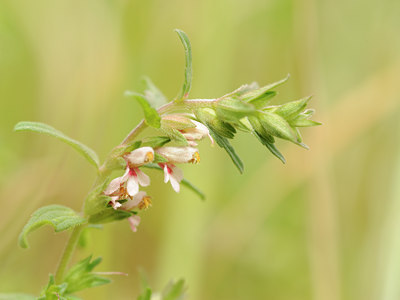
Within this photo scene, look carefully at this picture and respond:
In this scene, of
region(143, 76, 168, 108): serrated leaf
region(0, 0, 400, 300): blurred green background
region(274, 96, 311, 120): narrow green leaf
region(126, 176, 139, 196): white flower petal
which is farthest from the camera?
region(0, 0, 400, 300): blurred green background

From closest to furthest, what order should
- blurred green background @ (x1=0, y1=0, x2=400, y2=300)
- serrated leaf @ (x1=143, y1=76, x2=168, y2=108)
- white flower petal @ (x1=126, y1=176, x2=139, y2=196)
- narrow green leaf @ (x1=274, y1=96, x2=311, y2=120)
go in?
white flower petal @ (x1=126, y1=176, x2=139, y2=196), narrow green leaf @ (x1=274, y1=96, x2=311, y2=120), serrated leaf @ (x1=143, y1=76, x2=168, y2=108), blurred green background @ (x1=0, y1=0, x2=400, y2=300)

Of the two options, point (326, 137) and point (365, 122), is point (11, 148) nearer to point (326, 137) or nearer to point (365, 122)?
point (326, 137)

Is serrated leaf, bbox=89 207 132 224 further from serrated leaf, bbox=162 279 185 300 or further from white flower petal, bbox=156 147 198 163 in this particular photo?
serrated leaf, bbox=162 279 185 300

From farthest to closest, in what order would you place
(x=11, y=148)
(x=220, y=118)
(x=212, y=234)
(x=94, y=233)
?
(x=212, y=234) → (x=11, y=148) → (x=94, y=233) → (x=220, y=118)

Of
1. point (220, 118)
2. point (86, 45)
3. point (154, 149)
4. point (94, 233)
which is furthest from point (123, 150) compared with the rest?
point (86, 45)

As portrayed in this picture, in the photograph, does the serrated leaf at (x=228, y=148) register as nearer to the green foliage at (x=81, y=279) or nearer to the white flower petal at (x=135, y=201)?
the white flower petal at (x=135, y=201)

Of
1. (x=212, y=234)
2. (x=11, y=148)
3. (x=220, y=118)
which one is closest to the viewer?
(x=220, y=118)

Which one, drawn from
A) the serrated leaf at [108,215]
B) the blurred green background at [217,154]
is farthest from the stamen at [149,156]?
the blurred green background at [217,154]

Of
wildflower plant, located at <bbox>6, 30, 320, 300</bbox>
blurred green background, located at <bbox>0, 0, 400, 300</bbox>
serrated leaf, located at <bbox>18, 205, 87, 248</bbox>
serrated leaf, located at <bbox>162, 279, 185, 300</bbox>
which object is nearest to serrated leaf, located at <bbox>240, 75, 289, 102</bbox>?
wildflower plant, located at <bbox>6, 30, 320, 300</bbox>
